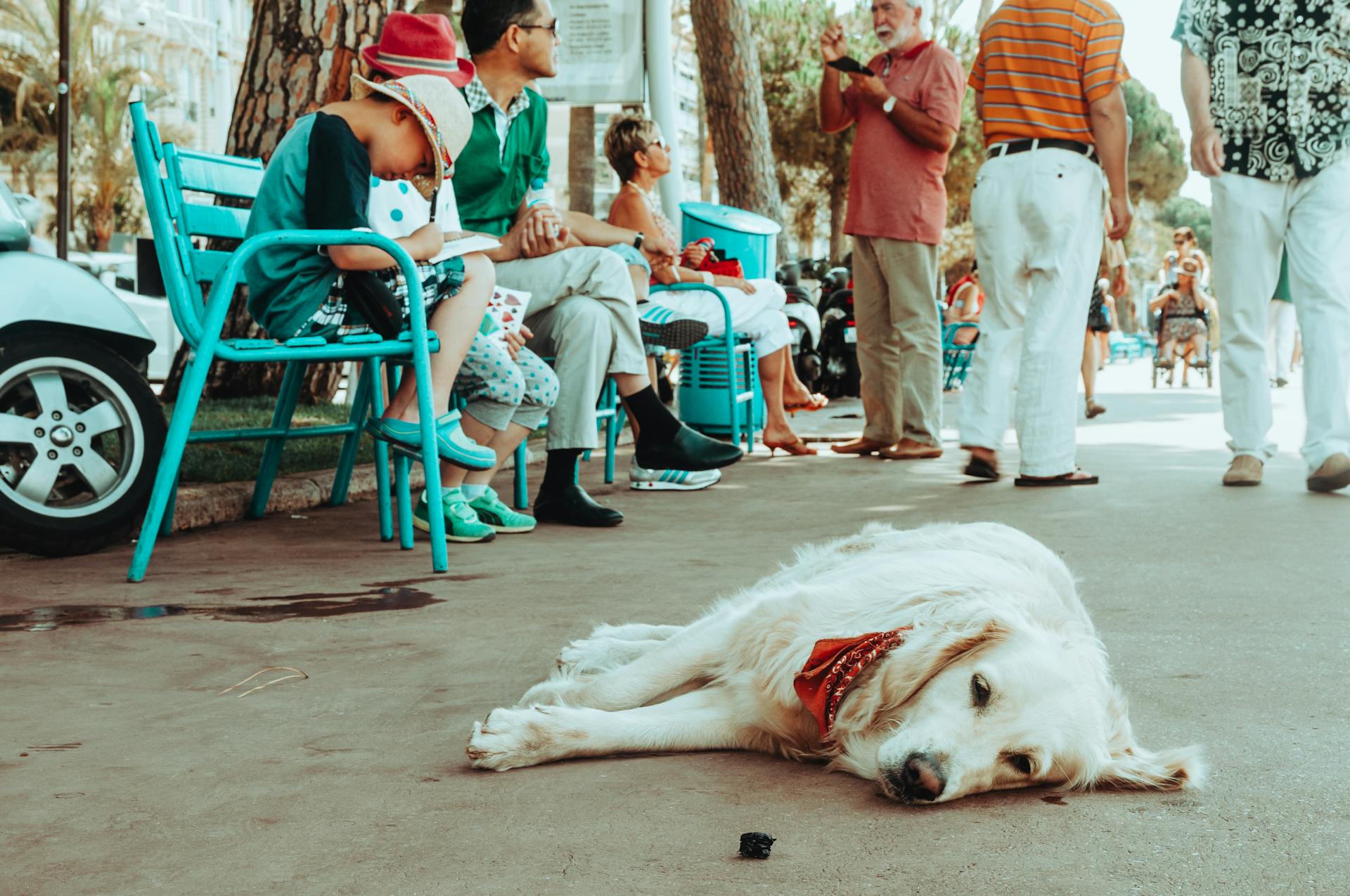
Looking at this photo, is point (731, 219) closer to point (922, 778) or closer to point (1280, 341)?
point (922, 778)

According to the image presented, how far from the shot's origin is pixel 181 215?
460 cm

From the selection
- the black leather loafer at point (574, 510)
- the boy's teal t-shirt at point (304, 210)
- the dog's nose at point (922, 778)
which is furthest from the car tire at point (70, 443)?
the dog's nose at point (922, 778)

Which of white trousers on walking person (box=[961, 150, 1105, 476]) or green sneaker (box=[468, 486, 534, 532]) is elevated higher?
white trousers on walking person (box=[961, 150, 1105, 476])

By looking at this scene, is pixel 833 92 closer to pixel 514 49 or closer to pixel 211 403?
pixel 514 49

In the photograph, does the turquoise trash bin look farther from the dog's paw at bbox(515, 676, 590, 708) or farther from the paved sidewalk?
the dog's paw at bbox(515, 676, 590, 708)

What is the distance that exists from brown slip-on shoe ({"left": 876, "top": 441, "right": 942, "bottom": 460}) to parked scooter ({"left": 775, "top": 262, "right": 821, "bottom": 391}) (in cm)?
407

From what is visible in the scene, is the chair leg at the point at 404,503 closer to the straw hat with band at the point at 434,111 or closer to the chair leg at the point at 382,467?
the chair leg at the point at 382,467

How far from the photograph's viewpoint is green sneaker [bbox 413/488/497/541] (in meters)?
5.06

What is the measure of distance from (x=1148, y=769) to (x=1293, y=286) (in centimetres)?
493

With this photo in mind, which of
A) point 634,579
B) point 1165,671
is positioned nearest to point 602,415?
point 634,579

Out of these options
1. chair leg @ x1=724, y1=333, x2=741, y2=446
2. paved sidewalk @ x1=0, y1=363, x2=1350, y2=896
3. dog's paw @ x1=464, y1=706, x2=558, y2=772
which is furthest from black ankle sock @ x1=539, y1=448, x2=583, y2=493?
dog's paw @ x1=464, y1=706, x2=558, y2=772

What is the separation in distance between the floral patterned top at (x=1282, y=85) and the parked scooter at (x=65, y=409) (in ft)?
16.3

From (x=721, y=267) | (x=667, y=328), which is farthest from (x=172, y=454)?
(x=721, y=267)

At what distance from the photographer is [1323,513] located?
19.3 feet
